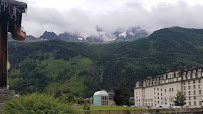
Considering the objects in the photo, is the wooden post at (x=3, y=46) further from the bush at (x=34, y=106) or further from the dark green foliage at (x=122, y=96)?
the dark green foliage at (x=122, y=96)

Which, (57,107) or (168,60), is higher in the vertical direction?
(168,60)

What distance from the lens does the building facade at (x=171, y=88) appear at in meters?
74.5

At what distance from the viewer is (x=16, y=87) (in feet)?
537

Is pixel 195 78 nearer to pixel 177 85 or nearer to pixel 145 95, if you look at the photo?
pixel 177 85

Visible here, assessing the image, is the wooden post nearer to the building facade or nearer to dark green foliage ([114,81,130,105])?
dark green foliage ([114,81,130,105])

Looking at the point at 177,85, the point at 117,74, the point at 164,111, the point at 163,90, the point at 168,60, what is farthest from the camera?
the point at 168,60

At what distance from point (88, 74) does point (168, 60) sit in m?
68.9

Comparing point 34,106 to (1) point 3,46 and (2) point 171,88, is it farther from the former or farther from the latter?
(2) point 171,88

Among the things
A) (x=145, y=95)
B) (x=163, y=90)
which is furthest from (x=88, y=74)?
(x=163, y=90)

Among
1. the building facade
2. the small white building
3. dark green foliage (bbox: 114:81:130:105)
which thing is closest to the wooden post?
dark green foliage (bbox: 114:81:130:105)

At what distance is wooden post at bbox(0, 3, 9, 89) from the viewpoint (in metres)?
10.8

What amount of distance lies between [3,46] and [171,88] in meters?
82.6

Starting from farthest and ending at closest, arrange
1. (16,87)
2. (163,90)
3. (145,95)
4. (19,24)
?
(16,87) → (145,95) → (163,90) → (19,24)

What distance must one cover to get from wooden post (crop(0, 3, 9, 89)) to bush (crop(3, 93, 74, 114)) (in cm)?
141
